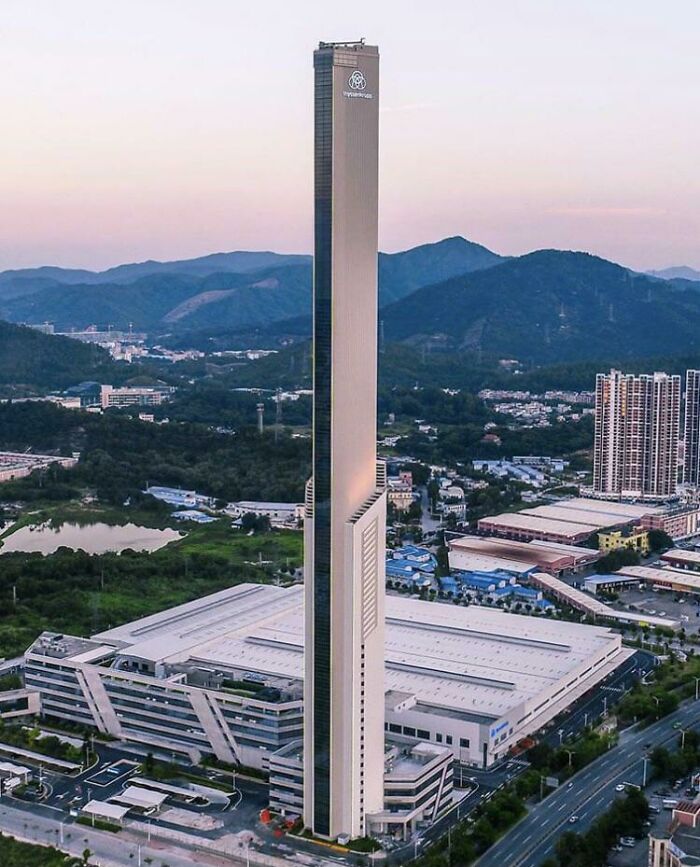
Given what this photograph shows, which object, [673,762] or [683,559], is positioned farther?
[683,559]

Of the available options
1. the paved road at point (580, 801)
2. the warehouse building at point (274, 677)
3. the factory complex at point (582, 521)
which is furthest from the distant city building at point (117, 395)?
the paved road at point (580, 801)

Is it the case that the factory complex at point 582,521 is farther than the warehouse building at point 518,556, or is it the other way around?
the factory complex at point 582,521

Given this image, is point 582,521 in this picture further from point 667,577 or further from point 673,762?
point 673,762

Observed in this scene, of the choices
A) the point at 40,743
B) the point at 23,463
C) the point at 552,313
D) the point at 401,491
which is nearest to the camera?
the point at 40,743

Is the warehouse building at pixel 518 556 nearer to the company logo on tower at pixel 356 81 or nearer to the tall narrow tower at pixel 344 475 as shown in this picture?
the tall narrow tower at pixel 344 475

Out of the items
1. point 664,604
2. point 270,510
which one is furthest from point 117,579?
point 664,604

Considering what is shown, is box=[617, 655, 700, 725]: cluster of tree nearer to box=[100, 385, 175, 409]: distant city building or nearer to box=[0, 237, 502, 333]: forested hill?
box=[100, 385, 175, 409]: distant city building

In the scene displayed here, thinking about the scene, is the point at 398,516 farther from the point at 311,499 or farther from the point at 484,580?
the point at 311,499

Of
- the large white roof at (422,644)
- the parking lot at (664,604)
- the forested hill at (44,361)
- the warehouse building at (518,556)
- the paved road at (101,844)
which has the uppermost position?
the forested hill at (44,361)
